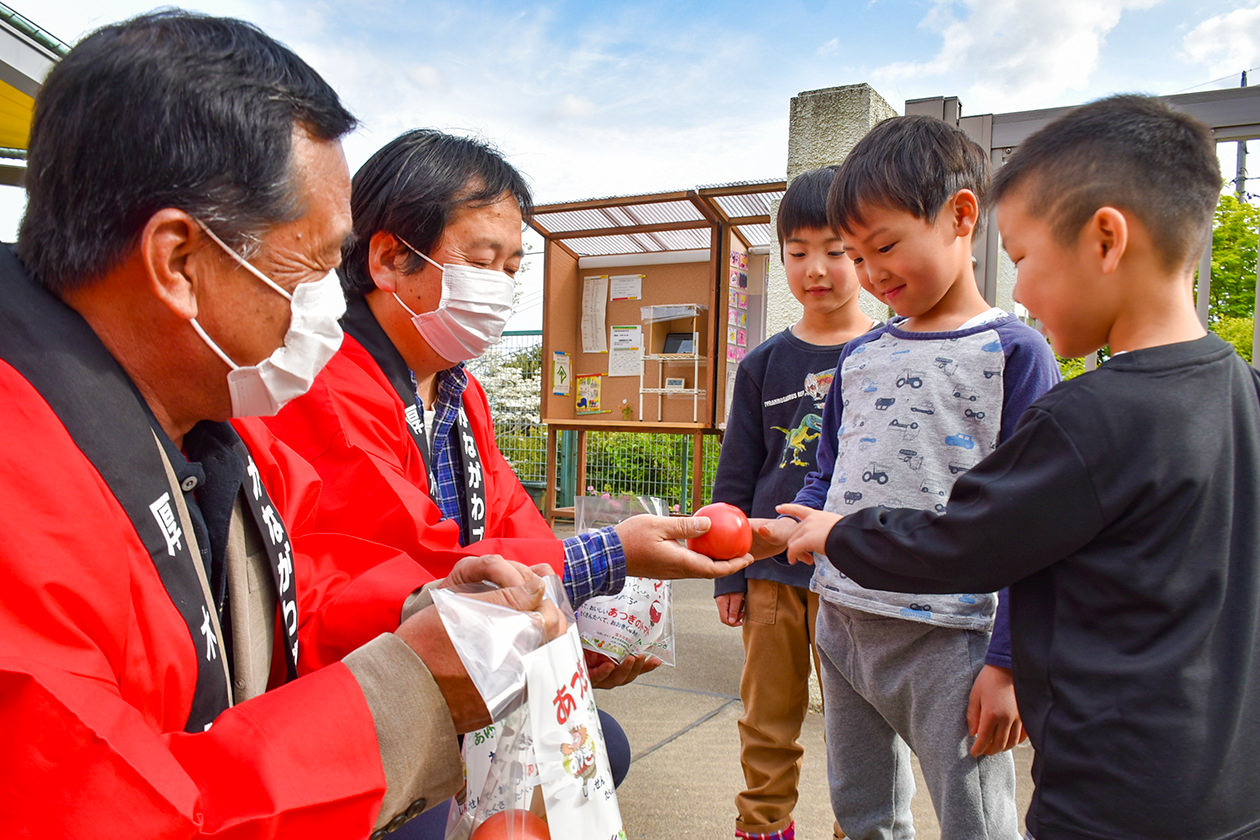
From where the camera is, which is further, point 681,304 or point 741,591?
point 681,304

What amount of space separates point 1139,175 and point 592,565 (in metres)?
1.37

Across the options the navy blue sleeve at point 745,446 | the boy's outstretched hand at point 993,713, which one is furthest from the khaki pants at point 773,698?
the boy's outstretched hand at point 993,713

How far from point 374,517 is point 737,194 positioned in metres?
4.96

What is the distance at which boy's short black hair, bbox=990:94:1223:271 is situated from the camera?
137 centimetres

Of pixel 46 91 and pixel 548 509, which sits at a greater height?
pixel 46 91

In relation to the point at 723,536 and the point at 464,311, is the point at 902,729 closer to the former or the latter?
the point at 723,536

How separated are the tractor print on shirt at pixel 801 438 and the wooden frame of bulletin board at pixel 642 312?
152 inches

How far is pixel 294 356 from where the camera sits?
127 cm

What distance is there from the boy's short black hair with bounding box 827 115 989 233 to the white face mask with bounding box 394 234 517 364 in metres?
0.90

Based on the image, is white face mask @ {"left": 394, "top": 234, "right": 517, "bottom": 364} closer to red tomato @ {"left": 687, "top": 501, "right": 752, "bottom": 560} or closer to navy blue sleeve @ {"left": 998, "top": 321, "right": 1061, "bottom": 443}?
red tomato @ {"left": 687, "top": 501, "right": 752, "bottom": 560}

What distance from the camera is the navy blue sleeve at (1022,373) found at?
1.73 m

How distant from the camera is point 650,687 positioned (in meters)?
4.29

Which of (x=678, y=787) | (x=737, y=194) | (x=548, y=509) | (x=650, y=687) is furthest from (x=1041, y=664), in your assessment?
(x=548, y=509)

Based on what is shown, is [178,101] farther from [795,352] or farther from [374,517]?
[795,352]
